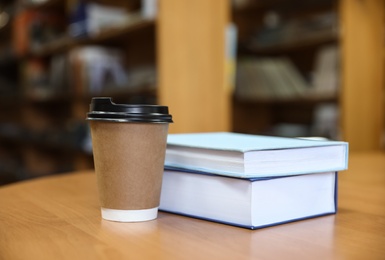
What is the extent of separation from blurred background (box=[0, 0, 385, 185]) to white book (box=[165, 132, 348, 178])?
1.53 meters

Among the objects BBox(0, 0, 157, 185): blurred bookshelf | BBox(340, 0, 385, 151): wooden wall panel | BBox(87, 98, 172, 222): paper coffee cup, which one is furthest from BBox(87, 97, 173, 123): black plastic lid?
BBox(340, 0, 385, 151): wooden wall panel

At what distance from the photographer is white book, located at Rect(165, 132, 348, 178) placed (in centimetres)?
57

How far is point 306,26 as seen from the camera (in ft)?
9.27

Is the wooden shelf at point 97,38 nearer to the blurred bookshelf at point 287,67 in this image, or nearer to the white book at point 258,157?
the blurred bookshelf at point 287,67

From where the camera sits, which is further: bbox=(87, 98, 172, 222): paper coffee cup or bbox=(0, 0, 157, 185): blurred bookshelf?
bbox=(0, 0, 157, 185): blurred bookshelf

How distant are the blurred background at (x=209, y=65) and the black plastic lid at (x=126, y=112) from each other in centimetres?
160

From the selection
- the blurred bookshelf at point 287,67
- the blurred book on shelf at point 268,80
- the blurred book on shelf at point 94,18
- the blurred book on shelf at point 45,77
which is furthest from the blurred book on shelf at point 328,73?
the blurred book on shelf at point 45,77

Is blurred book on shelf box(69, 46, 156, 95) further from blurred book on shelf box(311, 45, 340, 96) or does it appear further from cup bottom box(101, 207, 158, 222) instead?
cup bottom box(101, 207, 158, 222)

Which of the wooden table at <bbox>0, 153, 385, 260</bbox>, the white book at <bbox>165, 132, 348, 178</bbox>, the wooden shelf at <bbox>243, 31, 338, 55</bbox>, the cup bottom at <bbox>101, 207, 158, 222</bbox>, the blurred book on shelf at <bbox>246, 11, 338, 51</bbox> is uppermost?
the blurred book on shelf at <bbox>246, 11, 338, 51</bbox>

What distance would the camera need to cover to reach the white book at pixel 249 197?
1.90 feet

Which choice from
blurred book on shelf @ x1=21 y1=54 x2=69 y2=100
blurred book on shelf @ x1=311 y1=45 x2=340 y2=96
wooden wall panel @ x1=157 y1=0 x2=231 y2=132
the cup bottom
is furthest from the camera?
blurred book on shelf @ x1=21 y1=54 x2=69 y2=100

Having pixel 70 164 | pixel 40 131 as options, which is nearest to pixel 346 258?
pixel 70 164

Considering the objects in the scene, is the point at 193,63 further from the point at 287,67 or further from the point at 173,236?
the point at 173,236

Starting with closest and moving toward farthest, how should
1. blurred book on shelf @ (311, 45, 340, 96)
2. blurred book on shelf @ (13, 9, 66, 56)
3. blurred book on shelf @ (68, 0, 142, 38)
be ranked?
blurred book on shelf @ (311, 45, 340, 96) → blurred book on shelf @ (68, 0, 142, 38) → blurred book on shelf @ (13, 9, 66, 56)
